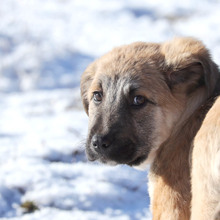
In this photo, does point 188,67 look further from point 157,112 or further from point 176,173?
point 176,173

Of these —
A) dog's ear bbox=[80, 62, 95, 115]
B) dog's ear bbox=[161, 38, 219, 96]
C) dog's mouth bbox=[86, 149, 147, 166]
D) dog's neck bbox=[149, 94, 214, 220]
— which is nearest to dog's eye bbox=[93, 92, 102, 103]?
dog's ear bbox=[80, 62, 95, 115]

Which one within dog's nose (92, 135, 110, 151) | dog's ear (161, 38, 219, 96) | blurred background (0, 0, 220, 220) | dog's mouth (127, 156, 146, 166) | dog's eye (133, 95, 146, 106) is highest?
dog's ear (161, 38, 219, 96)

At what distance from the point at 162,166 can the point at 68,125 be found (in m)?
4.08

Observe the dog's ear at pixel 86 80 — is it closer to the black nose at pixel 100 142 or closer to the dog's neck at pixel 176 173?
the black nose at pixel 100 142

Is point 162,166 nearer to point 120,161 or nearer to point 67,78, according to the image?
point 120,161

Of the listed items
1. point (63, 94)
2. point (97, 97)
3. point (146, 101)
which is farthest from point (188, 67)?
point (63, 94)

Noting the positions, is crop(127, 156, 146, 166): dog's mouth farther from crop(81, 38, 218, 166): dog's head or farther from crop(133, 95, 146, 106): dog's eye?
crop(133, 95, 146, 106): dog's eye

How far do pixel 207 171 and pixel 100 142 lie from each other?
1.04 m

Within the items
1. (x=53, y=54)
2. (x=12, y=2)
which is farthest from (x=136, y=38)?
(x=12, y=2)

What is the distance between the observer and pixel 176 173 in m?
3.74

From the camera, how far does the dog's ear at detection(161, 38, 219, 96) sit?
4004 mm

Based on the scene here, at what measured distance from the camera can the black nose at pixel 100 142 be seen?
3.87m

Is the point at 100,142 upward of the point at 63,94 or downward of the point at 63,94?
upward

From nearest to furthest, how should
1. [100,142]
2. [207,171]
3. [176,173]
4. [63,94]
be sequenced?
1. [207,171]
2. [176,173]
3. [100,142]
4. [63,94]
